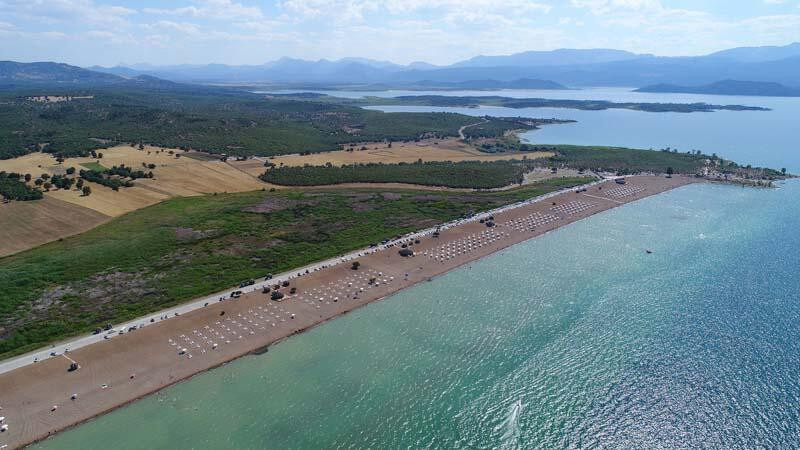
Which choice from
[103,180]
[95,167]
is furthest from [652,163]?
[95,167]

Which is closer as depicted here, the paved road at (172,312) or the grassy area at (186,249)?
the paved road at (172,312)

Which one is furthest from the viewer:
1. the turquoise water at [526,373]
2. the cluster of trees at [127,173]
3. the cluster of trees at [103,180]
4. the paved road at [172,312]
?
the cluster of trees at [127,173]

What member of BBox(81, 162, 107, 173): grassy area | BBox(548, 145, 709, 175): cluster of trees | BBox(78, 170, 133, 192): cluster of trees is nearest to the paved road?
BBox(78, 170, 133, 192): cluster of trees

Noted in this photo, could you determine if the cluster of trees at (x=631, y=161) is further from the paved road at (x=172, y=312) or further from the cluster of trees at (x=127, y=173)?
the cluster of trees at (x=127, y=173)

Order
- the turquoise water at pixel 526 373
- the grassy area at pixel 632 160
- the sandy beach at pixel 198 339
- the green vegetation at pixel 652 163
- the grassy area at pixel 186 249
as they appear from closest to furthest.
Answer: the turquoise water at pixel 526 373 → the sandy beach at pixel 198 339 → the grassy area at pixel 186 249 → the green vegetation at pixel 652 163 → the grassy area at pixel 632 160

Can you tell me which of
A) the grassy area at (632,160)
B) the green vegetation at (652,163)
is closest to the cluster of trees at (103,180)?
the green vegetation at (652,163)

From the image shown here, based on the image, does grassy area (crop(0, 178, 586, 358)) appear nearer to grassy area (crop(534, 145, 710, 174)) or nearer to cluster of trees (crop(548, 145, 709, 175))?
cluster of trees (crop(548, 145, 709, 175))

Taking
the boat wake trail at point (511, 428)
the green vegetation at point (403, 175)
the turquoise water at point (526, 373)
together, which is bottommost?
the boat wake trail at point (511, 428)
